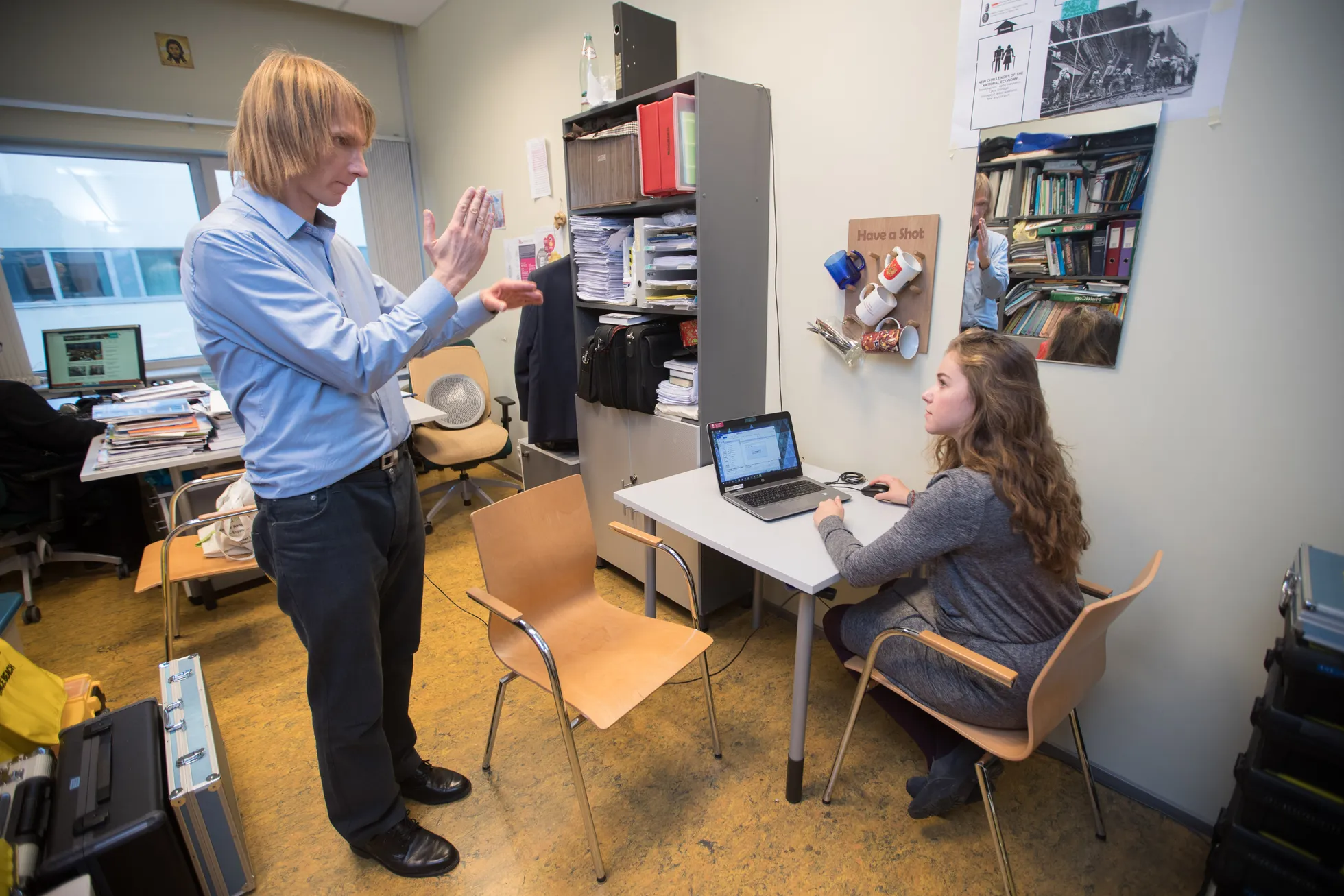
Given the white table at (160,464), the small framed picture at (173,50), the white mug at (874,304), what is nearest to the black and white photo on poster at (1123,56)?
the white mug at (874,304)

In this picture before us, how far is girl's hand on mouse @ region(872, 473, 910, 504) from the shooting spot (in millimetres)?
1877

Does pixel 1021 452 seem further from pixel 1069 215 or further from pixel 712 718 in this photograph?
pixel 712 718

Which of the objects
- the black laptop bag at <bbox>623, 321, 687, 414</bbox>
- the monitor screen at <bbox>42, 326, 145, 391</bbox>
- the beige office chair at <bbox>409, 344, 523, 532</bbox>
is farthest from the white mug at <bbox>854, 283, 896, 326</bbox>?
the monitor screen at <bbox>42, 326, 145, 391</bbox>

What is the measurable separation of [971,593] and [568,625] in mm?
1084

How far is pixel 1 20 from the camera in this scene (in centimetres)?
339

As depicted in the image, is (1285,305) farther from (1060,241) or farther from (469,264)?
(469,264)

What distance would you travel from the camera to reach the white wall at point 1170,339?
1.29 metres

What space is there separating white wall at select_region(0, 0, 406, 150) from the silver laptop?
3.31 m

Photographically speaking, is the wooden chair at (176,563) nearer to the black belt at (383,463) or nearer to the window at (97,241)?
the black belt at (383,463)

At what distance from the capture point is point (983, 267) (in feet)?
5.65

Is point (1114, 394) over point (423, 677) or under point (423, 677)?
over

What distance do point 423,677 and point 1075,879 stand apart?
2.09m

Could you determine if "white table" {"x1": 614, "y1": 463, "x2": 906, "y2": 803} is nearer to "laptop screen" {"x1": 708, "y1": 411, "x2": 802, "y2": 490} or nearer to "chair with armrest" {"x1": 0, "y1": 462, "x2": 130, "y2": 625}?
"laptop screen" {"x1": 708, "y1": 411, "x2": 802, "y2": 490}

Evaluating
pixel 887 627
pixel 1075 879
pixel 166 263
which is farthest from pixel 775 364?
pixel 166 263
